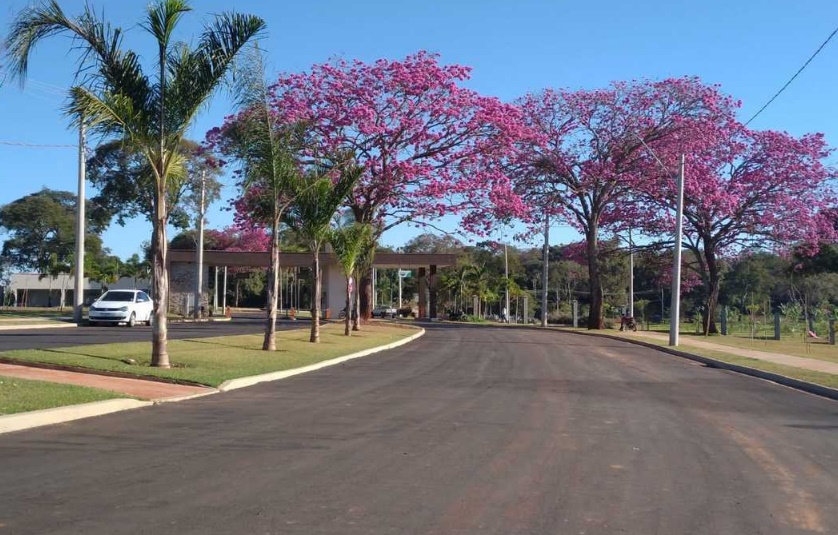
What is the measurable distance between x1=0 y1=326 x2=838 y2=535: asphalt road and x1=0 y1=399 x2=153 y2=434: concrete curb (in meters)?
0.28

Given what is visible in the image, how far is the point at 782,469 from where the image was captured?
829 centimetres

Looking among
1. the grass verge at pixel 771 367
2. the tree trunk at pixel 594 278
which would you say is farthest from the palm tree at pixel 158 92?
the tree trunk at pixel 594 278

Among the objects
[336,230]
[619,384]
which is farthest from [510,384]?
[336,230]

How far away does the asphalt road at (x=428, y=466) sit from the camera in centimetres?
610

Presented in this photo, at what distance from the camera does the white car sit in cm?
3278

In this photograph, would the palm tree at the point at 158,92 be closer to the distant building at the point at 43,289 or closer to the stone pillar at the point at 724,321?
the stone pillar at the point at 724,321

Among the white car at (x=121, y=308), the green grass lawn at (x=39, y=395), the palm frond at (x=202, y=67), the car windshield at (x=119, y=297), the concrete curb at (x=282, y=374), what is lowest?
the concrete curb at (x=282, y=374)

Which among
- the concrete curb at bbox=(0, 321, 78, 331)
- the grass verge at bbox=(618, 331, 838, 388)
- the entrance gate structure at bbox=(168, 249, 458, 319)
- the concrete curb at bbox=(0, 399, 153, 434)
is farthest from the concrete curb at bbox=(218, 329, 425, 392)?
the entrance gate structure at bbox=(168, 249, 458, 319)

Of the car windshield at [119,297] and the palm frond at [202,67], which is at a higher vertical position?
the palm frond at [202,67]

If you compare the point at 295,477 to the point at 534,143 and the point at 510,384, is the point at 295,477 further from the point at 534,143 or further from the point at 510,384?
the point at 534,143

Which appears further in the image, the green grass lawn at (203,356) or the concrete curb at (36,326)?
the concrete curb at (36,326)

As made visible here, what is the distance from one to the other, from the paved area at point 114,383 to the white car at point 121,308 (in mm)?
18936

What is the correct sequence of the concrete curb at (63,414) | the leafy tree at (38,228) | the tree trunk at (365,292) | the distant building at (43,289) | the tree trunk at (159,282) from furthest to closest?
the distant building at (43,289)
the leafy tree at (38,228)
the tree trunk at (365,292)
the tree trunk at (159,282)
the concrete curb at (63,414)

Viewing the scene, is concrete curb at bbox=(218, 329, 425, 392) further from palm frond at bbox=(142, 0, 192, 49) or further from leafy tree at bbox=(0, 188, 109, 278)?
leafy tree at bbox=(0, 188, 109, 278)
